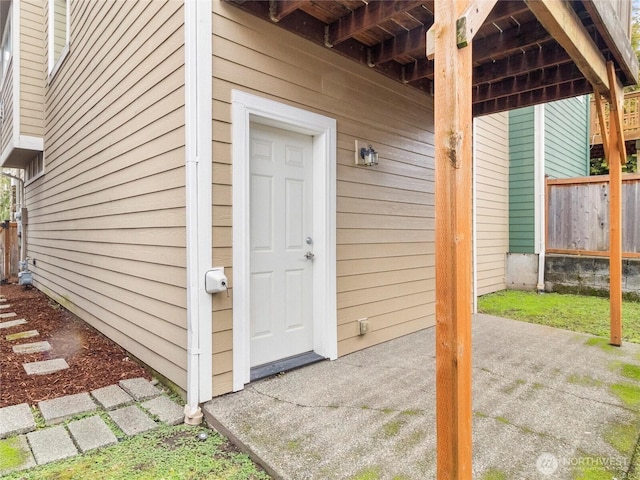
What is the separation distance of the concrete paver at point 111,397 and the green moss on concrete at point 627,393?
3353 mm

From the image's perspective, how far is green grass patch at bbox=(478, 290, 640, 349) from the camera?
457 cm

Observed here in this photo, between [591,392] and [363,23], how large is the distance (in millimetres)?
3186

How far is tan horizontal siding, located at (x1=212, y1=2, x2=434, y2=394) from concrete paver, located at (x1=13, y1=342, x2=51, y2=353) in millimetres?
2283

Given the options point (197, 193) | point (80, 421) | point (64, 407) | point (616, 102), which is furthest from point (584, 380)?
point (64, 407)

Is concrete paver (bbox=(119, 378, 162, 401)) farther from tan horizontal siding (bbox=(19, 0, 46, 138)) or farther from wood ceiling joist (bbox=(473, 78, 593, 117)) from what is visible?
tan horizontal siding (bbox=(19, 0, 46, 138))

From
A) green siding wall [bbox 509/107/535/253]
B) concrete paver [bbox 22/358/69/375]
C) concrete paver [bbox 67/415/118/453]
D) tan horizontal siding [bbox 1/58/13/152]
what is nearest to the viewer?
concrete paver [bbox 67/415/118/453]

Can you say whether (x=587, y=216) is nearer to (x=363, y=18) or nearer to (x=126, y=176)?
(x=363, y=18)

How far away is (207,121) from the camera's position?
2502 millimetres

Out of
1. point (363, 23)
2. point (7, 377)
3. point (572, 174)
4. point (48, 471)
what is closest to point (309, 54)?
point (363, 23)

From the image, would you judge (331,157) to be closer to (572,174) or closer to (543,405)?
(543,405)

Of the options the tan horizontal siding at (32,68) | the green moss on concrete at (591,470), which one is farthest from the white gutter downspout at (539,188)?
the tan horizontal siding at (32,68)

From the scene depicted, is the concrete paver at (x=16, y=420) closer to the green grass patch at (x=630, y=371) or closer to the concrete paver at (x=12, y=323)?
the concrete paver at (x=12, y=323)

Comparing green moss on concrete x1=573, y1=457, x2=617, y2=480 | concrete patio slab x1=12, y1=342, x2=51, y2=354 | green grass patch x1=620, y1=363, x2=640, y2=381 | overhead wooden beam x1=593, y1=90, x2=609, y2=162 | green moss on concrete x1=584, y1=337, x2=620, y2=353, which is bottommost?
green moss on concrete x1=573, y1=457, x2=617, y2=480

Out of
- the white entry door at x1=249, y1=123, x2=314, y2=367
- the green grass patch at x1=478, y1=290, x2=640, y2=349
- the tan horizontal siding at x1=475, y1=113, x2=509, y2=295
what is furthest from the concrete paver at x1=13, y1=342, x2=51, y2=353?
the tan horizontal siding at x1=475, y1=113, x2=509, y2=295
